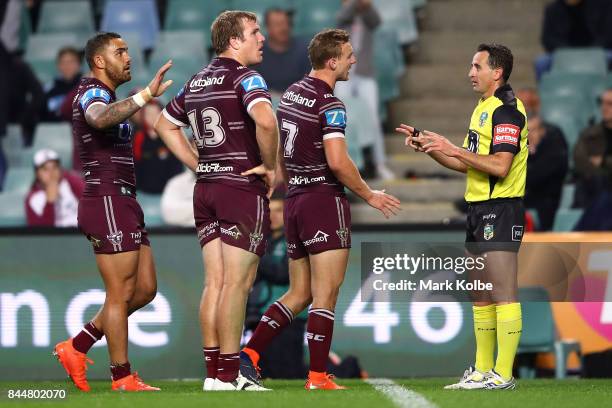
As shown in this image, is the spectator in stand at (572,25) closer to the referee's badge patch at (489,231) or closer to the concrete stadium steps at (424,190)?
the concrete stadium steps at (424,190)

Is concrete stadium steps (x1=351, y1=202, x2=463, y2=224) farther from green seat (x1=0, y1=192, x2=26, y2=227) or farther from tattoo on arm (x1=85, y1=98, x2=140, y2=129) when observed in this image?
tattoo on arm (x1=85, y1=98, x2=140, y2=129)

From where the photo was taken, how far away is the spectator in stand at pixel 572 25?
14.7 metres

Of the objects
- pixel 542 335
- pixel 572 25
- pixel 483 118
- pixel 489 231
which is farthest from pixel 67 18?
pixel 489 231

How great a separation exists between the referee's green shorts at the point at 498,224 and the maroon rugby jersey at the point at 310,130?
87cm

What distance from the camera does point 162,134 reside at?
8.27m

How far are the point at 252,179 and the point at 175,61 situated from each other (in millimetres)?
7025

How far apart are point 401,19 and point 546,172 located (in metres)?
3.81

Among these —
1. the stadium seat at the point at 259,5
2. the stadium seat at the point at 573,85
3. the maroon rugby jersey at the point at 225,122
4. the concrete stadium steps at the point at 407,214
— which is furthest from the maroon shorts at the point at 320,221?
the stadium seat at the point at 259,5

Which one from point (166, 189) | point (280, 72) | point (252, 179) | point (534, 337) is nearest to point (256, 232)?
point (252, 179)

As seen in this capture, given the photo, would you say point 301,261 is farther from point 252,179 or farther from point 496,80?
point 496,80

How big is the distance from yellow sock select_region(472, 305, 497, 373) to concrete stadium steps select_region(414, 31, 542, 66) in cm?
768

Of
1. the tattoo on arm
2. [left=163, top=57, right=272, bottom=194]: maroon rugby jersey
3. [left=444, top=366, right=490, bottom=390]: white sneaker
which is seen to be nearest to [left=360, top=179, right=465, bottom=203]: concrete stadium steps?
[left=444, top=366, right=490, bottom=390]: white sneaker

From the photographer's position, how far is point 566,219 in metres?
12.4

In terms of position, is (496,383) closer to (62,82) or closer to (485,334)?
(485,334)
